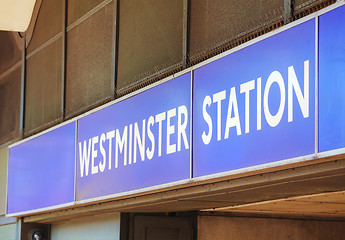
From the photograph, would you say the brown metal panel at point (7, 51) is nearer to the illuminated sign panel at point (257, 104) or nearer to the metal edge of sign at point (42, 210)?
the metal edge of sign at point (42, 210)

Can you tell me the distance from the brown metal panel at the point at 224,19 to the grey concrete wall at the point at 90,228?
10.5 ft

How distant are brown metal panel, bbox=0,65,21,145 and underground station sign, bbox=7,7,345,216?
2.25 metres

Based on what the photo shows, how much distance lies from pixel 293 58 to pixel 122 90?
3989 millimetres

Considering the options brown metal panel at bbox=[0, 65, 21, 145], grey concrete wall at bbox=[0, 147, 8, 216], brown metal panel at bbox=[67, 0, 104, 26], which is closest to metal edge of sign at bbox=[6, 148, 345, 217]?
grey concrete wall at bbox=[0, 147, 8, 216]

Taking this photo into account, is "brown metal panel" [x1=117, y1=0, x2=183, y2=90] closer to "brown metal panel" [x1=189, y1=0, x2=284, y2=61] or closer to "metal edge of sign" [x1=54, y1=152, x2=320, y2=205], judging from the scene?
Answer: "brown metal panel" [x1=189, y1=0, x2=284, y2=61]

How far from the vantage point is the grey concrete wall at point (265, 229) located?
33.2 feet

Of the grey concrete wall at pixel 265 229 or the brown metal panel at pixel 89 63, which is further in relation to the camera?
the brown metal panel at pixel 89 63

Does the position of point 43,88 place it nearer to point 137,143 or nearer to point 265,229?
point 137,143

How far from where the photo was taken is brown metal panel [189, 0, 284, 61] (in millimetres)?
7062

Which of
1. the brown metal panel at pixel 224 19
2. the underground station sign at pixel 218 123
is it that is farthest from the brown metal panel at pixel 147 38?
the underground station sign at pixel 218 123

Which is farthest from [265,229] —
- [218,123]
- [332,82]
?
[332,82]

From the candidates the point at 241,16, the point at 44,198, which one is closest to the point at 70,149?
the point at 44,198

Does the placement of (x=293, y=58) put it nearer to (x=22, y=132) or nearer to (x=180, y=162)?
(x=180, y=162)

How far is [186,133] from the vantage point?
7.68 meters
